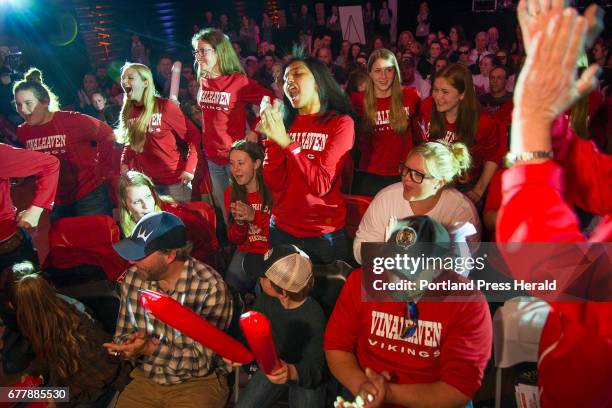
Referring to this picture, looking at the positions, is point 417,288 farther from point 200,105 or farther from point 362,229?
point 200,105

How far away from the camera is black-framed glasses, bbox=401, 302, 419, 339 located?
5.59ft

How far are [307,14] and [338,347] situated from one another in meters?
4.10

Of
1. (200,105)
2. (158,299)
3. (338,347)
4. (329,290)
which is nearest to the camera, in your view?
(158,299)

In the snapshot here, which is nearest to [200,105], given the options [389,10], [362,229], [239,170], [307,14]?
[239,170]

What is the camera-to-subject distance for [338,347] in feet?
6.09

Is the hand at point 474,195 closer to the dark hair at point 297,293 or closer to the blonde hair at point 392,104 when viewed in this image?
the blonde hair at point 392,104

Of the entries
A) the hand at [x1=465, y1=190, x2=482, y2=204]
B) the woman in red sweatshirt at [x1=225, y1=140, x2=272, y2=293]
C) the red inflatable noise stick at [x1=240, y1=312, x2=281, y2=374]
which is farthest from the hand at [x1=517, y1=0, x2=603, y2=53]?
the woman in red sweatshirt at [x1=225, y1=140, x2=272, y2=293]

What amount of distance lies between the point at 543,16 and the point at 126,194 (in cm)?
254

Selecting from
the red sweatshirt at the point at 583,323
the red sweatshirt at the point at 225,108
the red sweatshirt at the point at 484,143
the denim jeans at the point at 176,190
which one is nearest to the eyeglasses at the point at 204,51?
the red sweatshirt at the point at 225,108

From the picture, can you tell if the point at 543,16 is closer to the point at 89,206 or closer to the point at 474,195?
the point at 474,195

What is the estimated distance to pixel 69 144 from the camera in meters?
3.31

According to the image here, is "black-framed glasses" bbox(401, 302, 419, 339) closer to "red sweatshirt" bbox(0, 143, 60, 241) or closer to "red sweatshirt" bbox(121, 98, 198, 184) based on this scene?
"red sweatshirt" bbox(121, 98, 198, 184)

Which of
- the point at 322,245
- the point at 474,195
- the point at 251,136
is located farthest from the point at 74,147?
the point at 474,195

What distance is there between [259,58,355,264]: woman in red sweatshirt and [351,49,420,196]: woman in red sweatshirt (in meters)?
0.53
